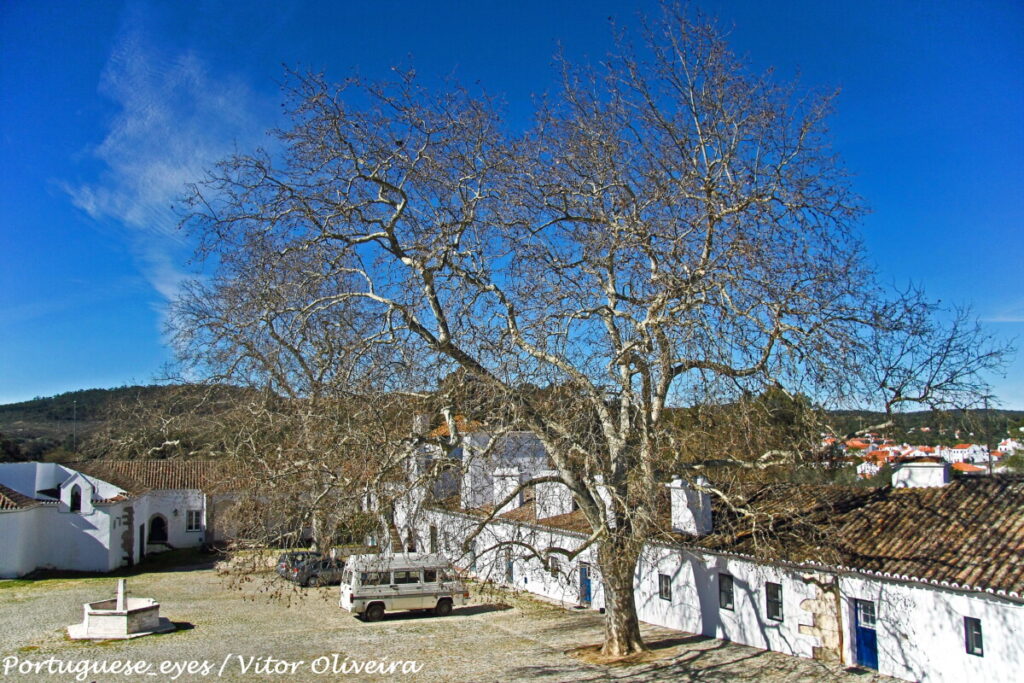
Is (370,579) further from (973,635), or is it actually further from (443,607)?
(973,635)

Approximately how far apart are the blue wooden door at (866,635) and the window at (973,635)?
1.65 metres

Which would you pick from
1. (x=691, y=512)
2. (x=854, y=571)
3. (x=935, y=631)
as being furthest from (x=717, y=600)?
(x=935, y=631)

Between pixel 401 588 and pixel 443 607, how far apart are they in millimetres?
1304

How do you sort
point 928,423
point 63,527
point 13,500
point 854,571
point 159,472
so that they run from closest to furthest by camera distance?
point 928,423 → point 854,571 → point 13,500 → point 63,527 → point 159,472

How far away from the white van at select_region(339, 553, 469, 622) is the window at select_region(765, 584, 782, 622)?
24.4 feet

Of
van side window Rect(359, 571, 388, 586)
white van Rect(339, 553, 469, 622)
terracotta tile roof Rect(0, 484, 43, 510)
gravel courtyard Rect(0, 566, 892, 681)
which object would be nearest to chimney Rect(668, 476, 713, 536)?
gravel courtyard Rect(0, 566, 892, 681)

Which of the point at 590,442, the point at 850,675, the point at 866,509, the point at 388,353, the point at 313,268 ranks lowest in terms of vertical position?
the point at 850,675

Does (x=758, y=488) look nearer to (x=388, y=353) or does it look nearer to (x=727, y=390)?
(x=727, y=390)

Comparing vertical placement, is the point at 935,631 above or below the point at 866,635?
above

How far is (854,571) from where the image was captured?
12695 millimetres

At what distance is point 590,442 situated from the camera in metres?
12.5

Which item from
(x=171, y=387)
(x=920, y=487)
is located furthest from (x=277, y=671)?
(x=920, y=487)

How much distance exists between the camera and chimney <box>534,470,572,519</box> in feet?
58.9

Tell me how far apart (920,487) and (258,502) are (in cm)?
1257
